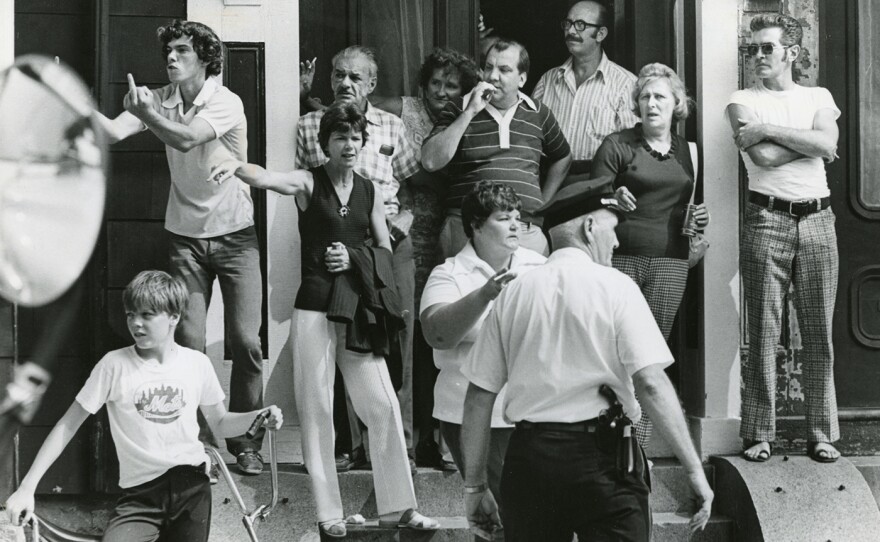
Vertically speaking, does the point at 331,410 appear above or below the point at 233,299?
below

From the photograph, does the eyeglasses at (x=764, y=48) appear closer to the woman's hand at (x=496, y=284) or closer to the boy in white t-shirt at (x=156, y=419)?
the woman's hand at (x=496, y=284)

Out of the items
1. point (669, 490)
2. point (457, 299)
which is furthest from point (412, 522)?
point (669, 490)

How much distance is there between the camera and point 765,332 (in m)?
5.97

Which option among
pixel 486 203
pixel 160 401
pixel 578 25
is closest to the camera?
pixel 160 401

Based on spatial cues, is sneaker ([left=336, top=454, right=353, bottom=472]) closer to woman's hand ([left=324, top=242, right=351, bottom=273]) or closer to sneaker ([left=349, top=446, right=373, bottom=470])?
sneaker ([left=349, top=446, right=373, bottom=470])

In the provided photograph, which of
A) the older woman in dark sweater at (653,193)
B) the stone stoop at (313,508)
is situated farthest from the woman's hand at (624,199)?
the stone stoop at (313,508)

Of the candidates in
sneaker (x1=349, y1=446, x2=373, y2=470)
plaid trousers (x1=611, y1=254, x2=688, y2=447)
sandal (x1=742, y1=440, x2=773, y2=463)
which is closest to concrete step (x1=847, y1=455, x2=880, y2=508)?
sandal (x1=742, y1=440, x2=773, y2=463)

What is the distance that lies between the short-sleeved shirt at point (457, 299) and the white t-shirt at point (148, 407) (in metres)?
0.87

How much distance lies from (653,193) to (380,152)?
1.27 m

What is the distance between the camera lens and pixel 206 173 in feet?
18.4

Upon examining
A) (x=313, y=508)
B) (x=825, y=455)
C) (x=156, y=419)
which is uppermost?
(x=156, y=419)

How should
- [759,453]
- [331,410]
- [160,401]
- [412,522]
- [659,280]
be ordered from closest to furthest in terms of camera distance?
[160,401] → [412,522] → [331,410] → [659,280] → [759,453]

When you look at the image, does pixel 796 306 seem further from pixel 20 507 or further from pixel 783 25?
pixel 20 507

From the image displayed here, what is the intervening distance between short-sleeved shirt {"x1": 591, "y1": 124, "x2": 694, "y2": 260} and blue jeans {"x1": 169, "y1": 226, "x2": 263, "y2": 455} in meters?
1.64
